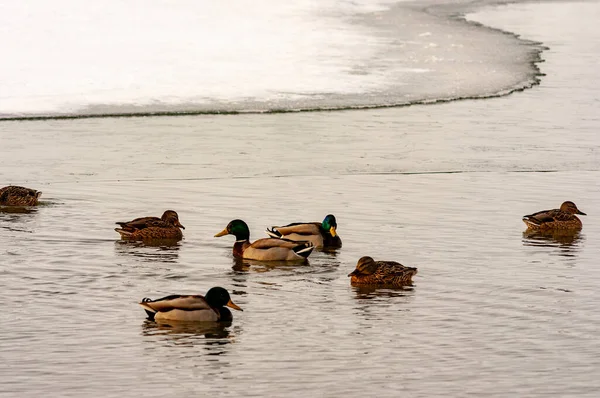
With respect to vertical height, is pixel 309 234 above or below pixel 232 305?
above

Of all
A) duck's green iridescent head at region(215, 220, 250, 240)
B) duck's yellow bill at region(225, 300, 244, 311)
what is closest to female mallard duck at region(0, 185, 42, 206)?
duck's green iridescent head at region(215, 220, 250, 240)

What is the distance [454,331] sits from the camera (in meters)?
10.1

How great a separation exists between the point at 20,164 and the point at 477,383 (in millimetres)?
11497

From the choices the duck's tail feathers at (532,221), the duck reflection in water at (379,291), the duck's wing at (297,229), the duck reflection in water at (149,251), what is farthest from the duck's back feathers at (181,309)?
the duck's tail feathers at (532,221)

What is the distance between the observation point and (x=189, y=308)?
10430 millimetres

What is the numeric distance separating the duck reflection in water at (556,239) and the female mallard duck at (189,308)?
15.8ft

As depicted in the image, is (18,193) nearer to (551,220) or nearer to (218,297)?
(218,297)

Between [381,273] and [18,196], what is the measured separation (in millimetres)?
5567

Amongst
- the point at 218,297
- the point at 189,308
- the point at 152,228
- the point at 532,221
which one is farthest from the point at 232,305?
the point at 532,221

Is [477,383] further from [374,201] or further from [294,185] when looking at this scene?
[294,185]

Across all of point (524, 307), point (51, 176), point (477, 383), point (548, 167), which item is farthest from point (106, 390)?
point (548, 167)

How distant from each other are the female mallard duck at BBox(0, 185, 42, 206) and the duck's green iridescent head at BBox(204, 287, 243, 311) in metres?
5.61

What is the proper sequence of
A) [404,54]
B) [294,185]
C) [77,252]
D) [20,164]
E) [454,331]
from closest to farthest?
[454,331] → [77,252] → [294,185] → [20,164] → [404,54]

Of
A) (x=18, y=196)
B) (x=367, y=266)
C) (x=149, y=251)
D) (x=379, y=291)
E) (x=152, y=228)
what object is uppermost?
(x=18, y=196)
